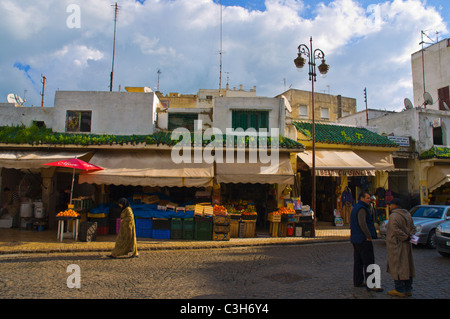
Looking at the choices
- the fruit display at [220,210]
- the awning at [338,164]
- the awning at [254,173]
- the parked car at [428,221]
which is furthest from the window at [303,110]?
the fruit display at [220,210]

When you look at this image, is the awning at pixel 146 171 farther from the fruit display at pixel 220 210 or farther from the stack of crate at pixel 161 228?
the stack of crate at pixel 161 228

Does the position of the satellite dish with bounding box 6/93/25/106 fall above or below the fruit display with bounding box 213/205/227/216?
above

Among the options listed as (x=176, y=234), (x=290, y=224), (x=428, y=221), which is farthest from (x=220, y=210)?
(x=428, y=221)

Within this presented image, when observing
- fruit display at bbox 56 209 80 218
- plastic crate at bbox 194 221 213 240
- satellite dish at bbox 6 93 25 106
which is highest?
satellite dish at bbox 6 93 25 106

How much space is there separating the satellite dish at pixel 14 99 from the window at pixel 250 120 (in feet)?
35.7

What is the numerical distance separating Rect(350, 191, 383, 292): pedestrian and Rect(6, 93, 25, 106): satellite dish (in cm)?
1612

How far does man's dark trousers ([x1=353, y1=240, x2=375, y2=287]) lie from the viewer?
5.79 meters

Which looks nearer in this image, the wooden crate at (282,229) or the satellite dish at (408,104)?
the wooden crate at (282,229)

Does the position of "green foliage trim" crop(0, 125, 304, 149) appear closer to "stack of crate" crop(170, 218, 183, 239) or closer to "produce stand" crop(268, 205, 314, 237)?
"produce stand" crop(268, 205, 314, 237)

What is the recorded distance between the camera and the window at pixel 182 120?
14.5 m

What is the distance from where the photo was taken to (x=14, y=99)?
1518 cm

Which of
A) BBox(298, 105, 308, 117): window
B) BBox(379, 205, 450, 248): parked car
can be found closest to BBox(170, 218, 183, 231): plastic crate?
BBox(379, 205, 450, 248): parked car

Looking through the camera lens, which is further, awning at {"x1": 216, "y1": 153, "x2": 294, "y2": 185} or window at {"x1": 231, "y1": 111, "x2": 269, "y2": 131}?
window at {"x1": 231, "y1": 111, "x2": 269, "y2": 131}
